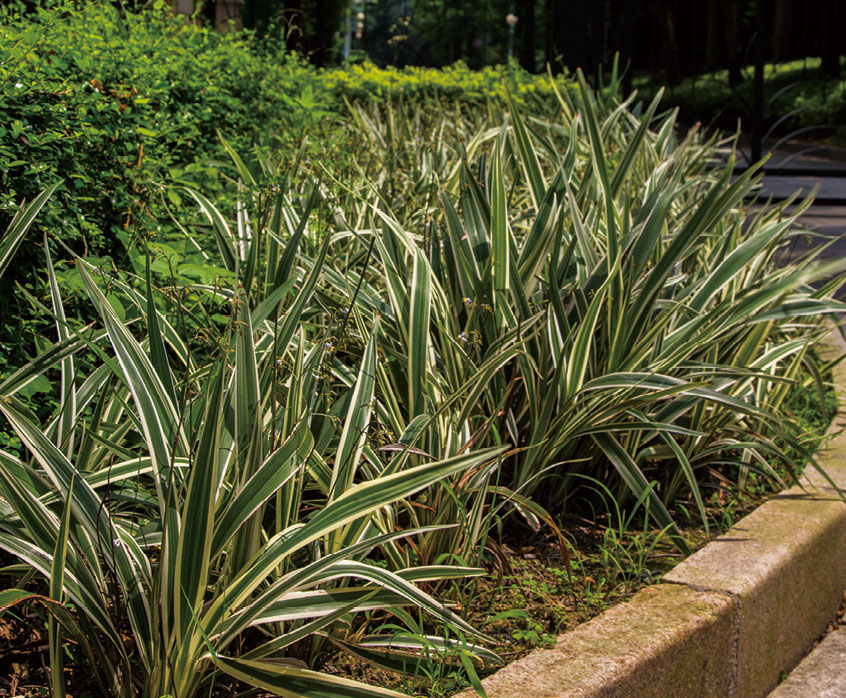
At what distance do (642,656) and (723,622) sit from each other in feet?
1.08

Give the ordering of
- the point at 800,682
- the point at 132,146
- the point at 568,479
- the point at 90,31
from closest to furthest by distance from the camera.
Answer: the point at 800,682 → the point at 568,479 → the point at 132,146 → the point at 90,31

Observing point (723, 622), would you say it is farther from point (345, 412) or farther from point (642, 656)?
point (345, 412)

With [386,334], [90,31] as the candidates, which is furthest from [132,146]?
[90,31]

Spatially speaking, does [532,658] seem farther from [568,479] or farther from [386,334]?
[386,334]

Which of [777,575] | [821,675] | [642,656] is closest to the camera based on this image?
[642,656]

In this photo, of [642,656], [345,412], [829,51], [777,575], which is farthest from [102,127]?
[829,51]

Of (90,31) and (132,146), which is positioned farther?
(90,31)

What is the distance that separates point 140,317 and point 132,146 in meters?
0.78

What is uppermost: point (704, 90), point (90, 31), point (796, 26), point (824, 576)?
point (796, 26)

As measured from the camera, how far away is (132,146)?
2.69m

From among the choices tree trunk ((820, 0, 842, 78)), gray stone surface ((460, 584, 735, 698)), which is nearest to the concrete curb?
gray stone surface ((460, 584, 735, 698))

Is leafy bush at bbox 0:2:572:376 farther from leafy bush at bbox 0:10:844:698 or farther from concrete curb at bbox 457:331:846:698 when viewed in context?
concrete curb at bbox 457:331:846:698

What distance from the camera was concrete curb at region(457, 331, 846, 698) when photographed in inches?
68.2

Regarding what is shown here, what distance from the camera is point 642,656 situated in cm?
179
